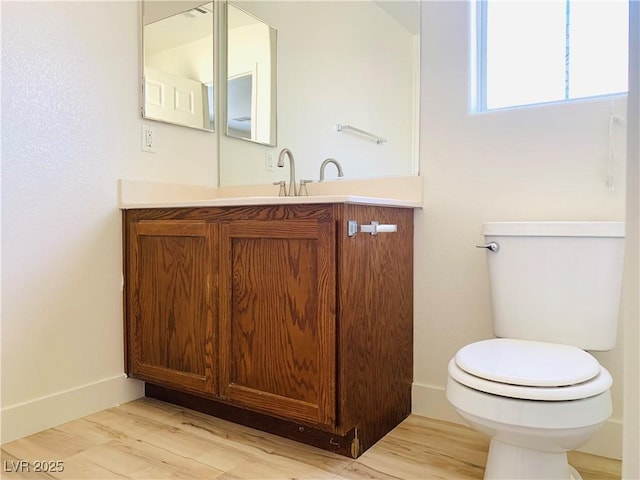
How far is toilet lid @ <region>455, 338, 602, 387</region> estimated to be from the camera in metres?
1.13

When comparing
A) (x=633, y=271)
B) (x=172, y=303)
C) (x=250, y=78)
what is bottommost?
(x=172, y=303)

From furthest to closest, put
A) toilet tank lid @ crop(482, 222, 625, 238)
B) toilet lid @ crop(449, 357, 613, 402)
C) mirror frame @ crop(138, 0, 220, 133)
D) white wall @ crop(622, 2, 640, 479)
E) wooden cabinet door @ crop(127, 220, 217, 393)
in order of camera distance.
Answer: mirror frame @ crop(138, 0, 220, 133), wooden cabinet door @ crop(127, 220, 217, 393), toilet tank lid @ crop(482, 222, 625, 238), toilet lid @ crop(449, 357, 613, 402), white wall @ crop(622, 2, 640, 479)

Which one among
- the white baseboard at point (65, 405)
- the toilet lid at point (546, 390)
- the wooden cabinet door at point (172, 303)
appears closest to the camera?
the toilet lid at point (546, 390)

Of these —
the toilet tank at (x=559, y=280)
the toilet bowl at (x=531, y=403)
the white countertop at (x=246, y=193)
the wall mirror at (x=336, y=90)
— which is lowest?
the toilet bowl at (x=531, y=403)

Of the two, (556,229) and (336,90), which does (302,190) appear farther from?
(556,229)

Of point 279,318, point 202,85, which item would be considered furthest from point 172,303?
point 202,85

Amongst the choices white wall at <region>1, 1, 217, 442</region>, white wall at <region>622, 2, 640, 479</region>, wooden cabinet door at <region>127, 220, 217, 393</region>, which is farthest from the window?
white wall at <region>1, 1, 217, 442</region>

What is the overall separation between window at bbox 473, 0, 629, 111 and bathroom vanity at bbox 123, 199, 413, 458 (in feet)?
1.90

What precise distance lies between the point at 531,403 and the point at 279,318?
0.78 m

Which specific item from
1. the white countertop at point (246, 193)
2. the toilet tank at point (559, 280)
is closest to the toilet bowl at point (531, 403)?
the toilet tank at point (559, 280)

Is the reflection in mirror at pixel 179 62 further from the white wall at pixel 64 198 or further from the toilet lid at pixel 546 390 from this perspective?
the toilet lid at pixel 546 390

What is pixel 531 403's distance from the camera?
1.12m

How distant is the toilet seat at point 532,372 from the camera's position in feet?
3.66

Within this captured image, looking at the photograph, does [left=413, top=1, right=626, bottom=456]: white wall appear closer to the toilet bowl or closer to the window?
the window
